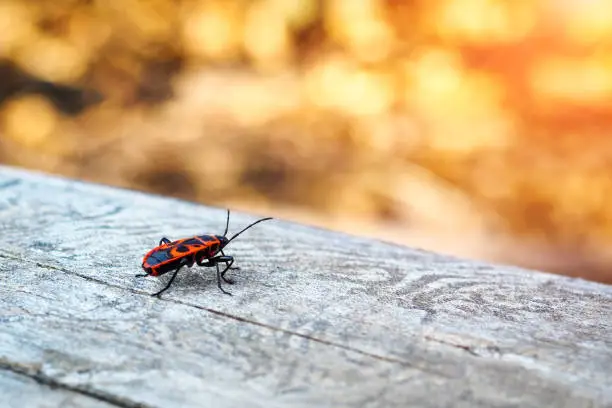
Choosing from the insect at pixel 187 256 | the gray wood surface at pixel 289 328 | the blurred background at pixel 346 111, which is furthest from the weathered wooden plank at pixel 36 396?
the blurred background at pixel 346 111

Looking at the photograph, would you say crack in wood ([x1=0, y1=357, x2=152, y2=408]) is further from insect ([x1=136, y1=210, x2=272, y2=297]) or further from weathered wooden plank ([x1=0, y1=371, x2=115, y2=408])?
insect ([x1=136, y1=210, x2=272, y2=297])

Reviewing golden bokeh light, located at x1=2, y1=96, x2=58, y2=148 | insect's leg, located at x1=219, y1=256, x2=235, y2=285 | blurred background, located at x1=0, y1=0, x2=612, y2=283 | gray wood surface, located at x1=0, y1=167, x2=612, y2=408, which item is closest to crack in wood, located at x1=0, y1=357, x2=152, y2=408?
gray wood surface, located at x1=0, y1=167, x2=612, y2=408

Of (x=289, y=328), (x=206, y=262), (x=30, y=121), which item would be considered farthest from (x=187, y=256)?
(x=30, y=121)

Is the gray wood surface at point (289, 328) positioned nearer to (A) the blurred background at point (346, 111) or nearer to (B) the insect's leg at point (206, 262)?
(B) the insect's leg at point (206, 262)

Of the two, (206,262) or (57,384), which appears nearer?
(57,384)

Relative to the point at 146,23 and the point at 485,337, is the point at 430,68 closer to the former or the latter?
the point at 146,23

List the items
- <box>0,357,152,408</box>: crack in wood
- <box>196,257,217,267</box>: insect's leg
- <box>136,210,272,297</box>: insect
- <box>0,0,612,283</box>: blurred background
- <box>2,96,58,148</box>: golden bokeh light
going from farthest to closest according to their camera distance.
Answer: <box>2,96,58,148</box>: golden bokeh light → <box>0,0,612,283</box>: blurred background → <box>196,257,217,267</box>: insect's leg → <box>136,210,272,297</box>: insect → <box>0,357,152,408</box>: crack in wood

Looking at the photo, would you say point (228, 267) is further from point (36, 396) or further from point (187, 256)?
point (36, 396)

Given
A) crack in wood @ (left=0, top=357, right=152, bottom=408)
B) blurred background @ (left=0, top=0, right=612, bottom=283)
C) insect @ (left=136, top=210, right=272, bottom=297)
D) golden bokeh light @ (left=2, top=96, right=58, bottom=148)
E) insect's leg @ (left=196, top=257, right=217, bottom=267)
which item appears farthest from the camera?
golden bokeh light @ (left=2, top=96, right=58, bottom=148)
